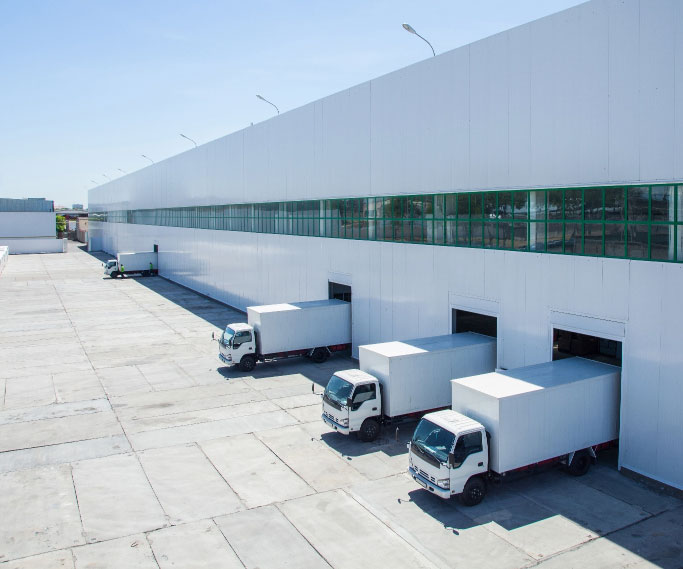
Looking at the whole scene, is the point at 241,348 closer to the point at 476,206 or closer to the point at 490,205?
the point at 476,206

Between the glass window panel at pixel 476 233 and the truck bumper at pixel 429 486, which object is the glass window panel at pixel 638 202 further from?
the truck bumper at pixel 429 486

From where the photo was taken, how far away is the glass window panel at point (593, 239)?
14.2 metres

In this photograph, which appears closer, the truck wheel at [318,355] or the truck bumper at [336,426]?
the truck bumper at [336,426]

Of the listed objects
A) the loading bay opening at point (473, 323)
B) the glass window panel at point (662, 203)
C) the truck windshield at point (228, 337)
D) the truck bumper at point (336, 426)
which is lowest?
the truck bumper at point (336, 426)

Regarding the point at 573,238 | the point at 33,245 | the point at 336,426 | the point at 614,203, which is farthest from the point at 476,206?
the point at 33,245

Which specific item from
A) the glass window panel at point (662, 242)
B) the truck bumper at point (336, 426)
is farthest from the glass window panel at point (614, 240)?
the truck bumper at point (336, 426)

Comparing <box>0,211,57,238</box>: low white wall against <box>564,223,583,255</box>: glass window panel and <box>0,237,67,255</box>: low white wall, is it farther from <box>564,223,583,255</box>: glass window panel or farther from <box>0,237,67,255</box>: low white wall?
<box>564,223,583,255</box>: glass window panel

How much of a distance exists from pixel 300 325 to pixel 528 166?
10765mm

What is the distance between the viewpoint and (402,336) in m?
21.5

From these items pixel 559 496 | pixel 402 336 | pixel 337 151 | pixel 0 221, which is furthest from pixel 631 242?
pixel 0 221

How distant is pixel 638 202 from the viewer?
43.9 ft

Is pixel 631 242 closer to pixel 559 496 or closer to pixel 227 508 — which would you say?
pixel 559 496

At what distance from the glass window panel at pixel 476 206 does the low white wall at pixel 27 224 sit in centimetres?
9254

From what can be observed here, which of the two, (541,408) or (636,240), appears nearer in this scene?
(541,408)
